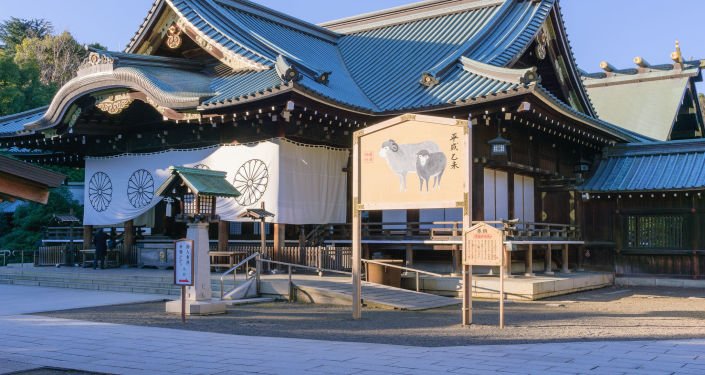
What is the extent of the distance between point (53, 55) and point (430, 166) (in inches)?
1694

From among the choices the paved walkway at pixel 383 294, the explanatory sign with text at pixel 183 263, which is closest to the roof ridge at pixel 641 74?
the paved walkway at pixel 383 294

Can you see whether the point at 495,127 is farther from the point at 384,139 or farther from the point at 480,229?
the point at 480,229

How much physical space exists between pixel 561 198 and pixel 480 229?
12.7 m

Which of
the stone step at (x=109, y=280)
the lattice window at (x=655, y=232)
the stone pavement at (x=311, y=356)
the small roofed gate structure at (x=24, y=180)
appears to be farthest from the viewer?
the lattice window at (x=655, y=232)

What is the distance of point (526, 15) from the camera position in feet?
70.7

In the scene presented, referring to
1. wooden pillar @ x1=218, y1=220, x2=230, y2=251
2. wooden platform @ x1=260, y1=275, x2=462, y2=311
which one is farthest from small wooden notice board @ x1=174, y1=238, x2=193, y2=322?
wooden pillar @ x1=218, y1=220, x2=230, y2=251

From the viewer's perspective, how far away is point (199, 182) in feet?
43.5

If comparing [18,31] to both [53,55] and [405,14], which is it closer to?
[53,55]

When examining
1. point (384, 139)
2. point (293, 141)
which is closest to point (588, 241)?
point (293, 141)

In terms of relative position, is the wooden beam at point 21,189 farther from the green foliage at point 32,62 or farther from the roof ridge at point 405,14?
the green foliage at point 32,62

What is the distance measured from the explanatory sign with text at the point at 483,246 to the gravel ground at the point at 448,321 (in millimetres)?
1120

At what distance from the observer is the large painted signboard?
37.3 ft

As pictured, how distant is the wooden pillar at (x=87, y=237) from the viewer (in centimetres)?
2184

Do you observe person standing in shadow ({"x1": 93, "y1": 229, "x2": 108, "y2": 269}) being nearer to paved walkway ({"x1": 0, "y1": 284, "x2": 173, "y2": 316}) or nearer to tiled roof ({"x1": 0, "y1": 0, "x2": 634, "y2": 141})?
paved walkway ({"x1": 0, "y1": 284, "x2": 173, "y2": 316})
